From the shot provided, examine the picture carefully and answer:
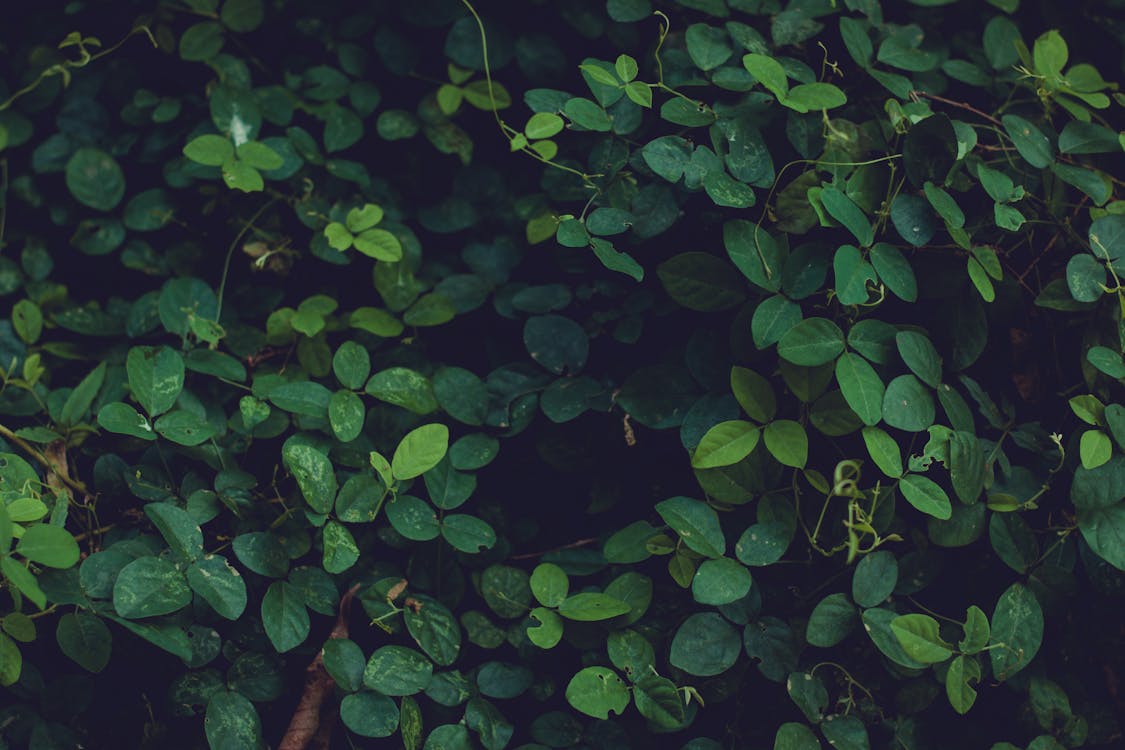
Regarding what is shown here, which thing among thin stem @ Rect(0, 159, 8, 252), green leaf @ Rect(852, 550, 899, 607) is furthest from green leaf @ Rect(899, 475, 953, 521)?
thin stem @ Rect(0, 159, 8, 252)

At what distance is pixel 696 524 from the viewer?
4.34 feet

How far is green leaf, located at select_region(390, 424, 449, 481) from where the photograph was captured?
4.43 feet

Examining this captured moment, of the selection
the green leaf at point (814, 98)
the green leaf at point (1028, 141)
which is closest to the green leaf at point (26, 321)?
the green leaf at point (814, 98)

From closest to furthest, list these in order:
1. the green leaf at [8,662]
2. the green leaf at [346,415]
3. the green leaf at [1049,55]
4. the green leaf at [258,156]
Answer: the green leaf at [8,662] < the green leaf at [346,415] < the green leaf at [1049,55] < the green leaf at [258,156]

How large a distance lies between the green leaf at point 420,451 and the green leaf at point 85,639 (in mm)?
446

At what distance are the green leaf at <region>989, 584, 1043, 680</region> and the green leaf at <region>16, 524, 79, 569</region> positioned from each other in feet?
4.15

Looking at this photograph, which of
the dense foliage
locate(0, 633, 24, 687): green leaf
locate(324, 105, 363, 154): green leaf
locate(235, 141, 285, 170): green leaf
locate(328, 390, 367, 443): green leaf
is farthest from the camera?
locate(324, 105, 363, 154): green leaf

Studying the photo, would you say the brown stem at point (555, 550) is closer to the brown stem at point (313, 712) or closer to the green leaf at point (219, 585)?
the brown stem at point (313, 712)

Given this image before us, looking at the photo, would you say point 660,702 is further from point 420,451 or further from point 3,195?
point 3,195

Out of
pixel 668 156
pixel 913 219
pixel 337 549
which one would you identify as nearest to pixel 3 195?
pixel 337 549

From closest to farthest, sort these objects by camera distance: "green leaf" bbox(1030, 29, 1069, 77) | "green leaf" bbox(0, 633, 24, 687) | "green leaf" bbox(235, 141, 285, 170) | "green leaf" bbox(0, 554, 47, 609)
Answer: "green leaf" bbox(0, 554, 47, 609), "green leaf" bbox(0, 633, 24, 687), "green leaf" bbox(1030, 29, 1069, 77), "green leaf" bbox(235, 141, 285, 170)

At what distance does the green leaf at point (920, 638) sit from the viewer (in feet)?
4.02

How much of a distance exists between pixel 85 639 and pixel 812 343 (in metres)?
1.08

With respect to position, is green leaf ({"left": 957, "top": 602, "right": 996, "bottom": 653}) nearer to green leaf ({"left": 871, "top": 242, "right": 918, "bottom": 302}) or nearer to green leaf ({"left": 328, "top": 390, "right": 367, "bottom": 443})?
green leaf ({"left": 871, "top": 242, "right": 918, "bottom": 302})
